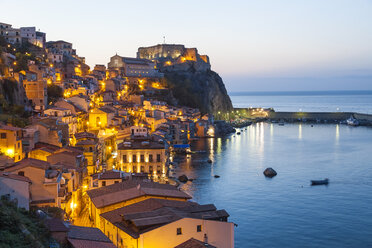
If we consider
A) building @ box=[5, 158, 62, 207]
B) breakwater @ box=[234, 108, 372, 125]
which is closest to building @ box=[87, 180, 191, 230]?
building @ box=[5, 158, 62, 207]

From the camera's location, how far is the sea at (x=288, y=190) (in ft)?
72.8

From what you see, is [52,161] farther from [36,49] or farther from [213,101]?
[213,101]

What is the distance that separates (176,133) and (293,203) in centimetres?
2757

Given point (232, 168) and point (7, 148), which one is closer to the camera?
point (7, 148)

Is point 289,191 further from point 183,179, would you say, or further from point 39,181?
point 39,181

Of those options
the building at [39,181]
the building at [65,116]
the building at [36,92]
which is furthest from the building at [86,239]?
the building at [36,92]

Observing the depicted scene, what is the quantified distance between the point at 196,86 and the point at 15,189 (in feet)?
246

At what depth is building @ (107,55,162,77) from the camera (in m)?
76.1

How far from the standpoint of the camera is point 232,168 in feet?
133

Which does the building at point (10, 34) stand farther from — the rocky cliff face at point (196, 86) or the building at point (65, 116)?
the rocky cliff face at point (196, 86)

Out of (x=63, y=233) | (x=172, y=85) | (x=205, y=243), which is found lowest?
(x=205, y=243)

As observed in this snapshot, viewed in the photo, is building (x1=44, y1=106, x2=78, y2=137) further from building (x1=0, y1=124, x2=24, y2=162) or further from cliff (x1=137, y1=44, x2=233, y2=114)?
cliff (x1=137, y1=44, x2=233, y2=114)

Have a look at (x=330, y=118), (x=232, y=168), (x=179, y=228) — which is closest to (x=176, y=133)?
(x=232, y=168)

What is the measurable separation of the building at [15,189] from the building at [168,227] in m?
2.95
